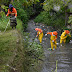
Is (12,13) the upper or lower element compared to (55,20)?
lower

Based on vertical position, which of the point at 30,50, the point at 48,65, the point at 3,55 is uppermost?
the point at 3,55

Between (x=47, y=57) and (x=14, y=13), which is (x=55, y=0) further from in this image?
(x=47, y=57)

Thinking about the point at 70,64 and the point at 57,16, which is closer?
the point at 70,64

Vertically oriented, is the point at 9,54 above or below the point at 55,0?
below

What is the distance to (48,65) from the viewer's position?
22.3ft

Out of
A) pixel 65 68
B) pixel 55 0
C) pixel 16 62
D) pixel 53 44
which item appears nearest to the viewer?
pixel 16 62

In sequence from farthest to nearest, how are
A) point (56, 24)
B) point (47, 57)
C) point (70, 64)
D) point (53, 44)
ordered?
point (56, 24), point (53, 44), point (47, 57), point (70, 64)

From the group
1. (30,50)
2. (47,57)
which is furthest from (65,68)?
(30,50)

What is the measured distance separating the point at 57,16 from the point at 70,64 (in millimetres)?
12635

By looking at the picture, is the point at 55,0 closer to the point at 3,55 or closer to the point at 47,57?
the point at 47,57

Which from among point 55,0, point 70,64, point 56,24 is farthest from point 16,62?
point 56,24

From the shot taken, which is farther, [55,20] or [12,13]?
[55,20]

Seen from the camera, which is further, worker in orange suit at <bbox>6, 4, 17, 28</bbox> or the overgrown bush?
the overgrown bush

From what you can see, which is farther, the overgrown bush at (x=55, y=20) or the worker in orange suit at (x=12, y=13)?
the overgrown bush at (x=55, y=20)
